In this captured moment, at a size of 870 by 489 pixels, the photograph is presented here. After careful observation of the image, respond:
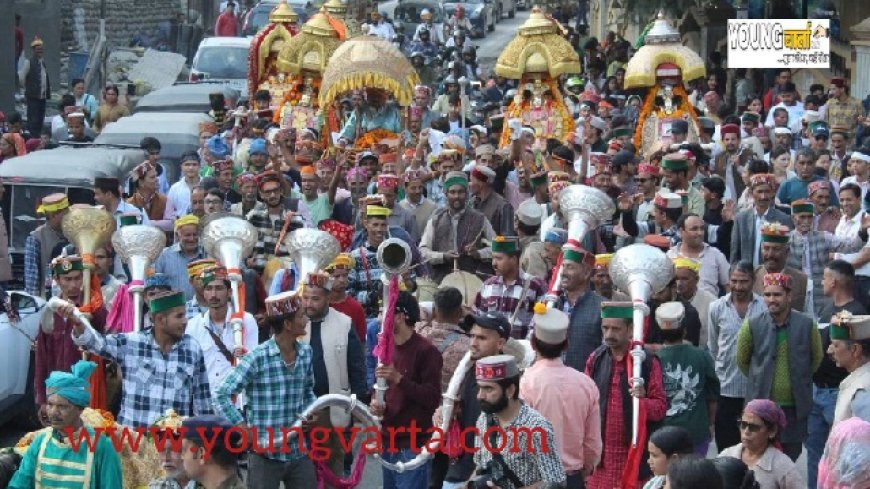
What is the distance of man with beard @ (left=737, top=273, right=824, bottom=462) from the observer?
11219 mm

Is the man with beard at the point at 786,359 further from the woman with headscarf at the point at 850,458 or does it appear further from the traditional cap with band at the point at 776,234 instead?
the woman with headscarf at the point at 850,458

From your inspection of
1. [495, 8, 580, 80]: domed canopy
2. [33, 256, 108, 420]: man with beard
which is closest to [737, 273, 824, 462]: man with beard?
[33, 256, 108, 420]: man with beard

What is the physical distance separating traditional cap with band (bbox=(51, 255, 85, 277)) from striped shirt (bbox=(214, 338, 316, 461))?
6.91 ft

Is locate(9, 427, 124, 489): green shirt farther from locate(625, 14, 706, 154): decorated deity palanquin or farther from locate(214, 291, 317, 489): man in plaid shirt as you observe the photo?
locate(625, 14, 706, 154): decorated deity palanquin

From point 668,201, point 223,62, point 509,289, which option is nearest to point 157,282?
point 509,289

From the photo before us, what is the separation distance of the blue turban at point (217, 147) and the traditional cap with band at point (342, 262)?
660 centimetres

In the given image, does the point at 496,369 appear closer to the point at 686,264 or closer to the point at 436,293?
the point at 436,293

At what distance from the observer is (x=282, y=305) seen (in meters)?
10.0

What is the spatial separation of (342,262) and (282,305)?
235 cm

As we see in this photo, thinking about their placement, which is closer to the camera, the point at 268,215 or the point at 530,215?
the point at 268,215

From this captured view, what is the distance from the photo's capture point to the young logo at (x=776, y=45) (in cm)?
2872

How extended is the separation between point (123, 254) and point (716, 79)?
57.4 ft

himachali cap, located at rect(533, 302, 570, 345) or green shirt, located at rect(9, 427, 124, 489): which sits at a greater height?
himachali cap, located at rect(533, 302, 570, 345)

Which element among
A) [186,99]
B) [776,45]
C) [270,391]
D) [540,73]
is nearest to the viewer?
[270,391]
